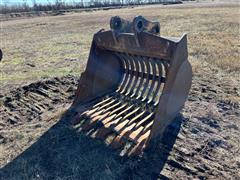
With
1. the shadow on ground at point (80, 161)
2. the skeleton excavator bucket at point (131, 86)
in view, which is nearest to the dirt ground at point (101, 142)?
the shadow on ground at point (80, 161)

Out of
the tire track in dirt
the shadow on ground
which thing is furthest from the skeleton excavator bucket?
the tire track in dirt

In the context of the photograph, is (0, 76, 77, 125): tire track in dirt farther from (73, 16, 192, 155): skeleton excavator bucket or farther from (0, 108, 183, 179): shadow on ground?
(0, 108, 183, 179): shadow on ground

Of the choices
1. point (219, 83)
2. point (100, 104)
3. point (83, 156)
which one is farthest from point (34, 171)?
point (219, 83)

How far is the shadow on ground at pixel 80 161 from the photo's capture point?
7.74 ft

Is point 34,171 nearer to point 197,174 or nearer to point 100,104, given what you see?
point 100,104

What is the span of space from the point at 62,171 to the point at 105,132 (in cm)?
67

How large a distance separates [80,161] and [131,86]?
5.24ft

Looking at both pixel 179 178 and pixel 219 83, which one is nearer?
pixel 179 178

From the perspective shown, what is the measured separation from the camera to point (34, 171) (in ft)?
7.98

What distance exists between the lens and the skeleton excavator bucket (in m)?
2.63

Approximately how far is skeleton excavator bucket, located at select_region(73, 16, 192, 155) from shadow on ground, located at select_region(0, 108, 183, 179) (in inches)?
4.7

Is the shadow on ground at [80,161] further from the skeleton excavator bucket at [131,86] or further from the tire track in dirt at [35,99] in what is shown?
the tire track in dirt at [35,99]

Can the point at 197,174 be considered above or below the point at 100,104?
below

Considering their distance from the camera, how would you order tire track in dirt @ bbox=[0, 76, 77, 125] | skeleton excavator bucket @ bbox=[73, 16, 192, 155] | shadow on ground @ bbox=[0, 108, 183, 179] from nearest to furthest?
shadow on ground @ bbox=[0, 108, 183, 179], skeleton excavator bucket @ bbox=[73, 16, 192, 155], tire track in dirt @ bbox=[0, 76, 77, 125]
